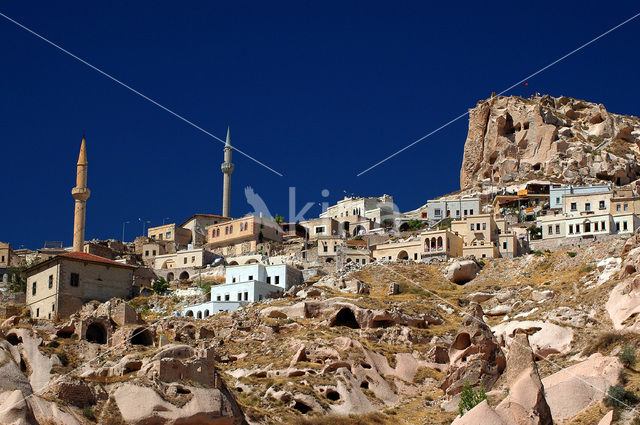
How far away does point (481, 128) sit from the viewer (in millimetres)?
147750

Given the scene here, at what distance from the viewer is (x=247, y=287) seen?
82.7m

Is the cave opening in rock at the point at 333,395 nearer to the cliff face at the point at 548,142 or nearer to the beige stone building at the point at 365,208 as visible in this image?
the beige stone building at the point at 365,208

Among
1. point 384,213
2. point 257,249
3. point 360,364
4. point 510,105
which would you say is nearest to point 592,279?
point 360,364

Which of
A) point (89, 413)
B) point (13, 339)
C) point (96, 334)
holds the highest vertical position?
point (96, 334)

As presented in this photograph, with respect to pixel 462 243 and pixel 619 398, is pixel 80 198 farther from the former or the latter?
pixel 619 398

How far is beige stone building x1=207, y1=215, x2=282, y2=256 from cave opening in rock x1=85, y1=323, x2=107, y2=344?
4813cm

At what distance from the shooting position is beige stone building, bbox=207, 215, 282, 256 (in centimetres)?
11006

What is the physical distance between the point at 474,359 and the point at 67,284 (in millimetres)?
35247

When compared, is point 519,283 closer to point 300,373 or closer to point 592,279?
point 592,279

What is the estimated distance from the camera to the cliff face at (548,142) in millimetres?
129625

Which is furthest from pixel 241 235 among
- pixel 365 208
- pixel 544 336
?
pixel 544 336

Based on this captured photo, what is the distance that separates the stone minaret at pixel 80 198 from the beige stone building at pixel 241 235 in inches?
714

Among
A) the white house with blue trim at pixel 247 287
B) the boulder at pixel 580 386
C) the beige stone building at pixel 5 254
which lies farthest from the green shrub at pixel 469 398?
the beige stone building at pixel 5 254

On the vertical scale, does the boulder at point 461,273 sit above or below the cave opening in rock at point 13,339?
above
